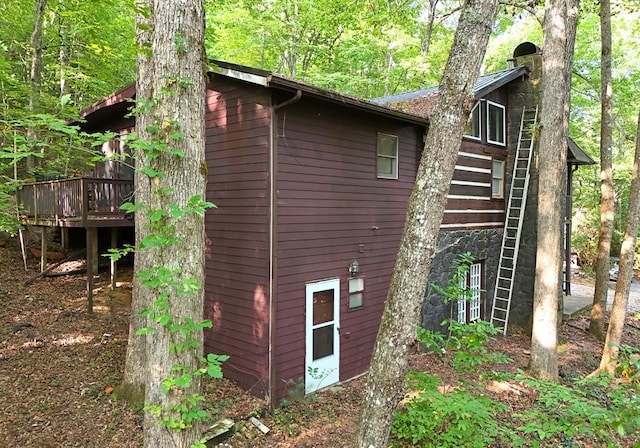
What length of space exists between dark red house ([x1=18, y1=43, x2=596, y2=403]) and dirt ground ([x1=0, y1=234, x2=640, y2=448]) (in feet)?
1.49

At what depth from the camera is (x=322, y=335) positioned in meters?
6.54

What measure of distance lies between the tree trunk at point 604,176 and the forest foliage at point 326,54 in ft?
5.93

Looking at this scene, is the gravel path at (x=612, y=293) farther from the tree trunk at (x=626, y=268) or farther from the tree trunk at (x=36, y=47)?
the tree trunk at (x=36, y=47)

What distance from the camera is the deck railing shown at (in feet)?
25.2

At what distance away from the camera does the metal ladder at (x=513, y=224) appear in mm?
10375

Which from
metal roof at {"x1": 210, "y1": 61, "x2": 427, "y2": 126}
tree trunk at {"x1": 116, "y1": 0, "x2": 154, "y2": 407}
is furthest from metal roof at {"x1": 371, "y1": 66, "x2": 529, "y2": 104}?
tree trunk at {"x1": 116, "y1": 0, "x2": 154, "y2": 407}

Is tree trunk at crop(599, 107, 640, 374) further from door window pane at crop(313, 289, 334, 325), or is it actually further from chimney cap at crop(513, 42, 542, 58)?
door window pane at crop(313, 289, 334, 325)

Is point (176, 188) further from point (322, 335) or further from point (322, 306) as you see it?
point (322, 335)

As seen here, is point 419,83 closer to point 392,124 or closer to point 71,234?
point 392,124

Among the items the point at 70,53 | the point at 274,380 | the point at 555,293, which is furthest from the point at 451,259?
the point at 70,53

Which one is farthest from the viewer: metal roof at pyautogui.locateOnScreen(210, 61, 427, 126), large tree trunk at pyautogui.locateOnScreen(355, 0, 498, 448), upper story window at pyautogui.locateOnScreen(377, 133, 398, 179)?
upper story window at pyautogui.locateOnScreen(377, 133, 398, 179)

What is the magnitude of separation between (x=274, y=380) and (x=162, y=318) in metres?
3.11

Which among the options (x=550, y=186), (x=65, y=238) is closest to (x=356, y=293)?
(x=550, y=186)

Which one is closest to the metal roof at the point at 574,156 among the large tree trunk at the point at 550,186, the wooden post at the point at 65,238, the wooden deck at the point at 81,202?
the large tree trunk at the point at 550,186
